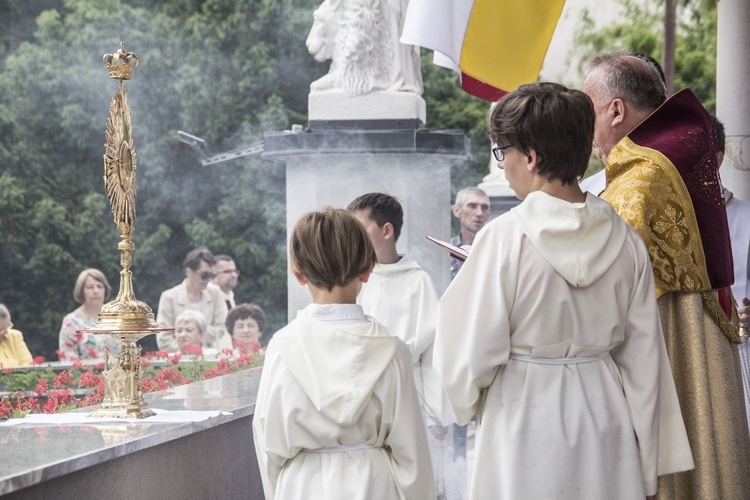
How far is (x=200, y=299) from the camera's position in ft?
35.8

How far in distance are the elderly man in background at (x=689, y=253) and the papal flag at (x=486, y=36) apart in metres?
1.81

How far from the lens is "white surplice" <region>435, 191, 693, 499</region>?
3.10 meters

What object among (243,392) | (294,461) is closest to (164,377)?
(243,392)

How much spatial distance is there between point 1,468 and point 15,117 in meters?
23.6

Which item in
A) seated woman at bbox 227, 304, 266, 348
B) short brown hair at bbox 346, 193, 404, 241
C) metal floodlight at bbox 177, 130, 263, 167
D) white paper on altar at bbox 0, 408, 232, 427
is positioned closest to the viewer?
white paper on altar at bbox 0, 408, 232, 427

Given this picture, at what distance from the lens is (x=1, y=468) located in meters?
3.05

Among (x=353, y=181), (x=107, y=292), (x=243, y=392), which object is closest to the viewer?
(x=243, y=392)

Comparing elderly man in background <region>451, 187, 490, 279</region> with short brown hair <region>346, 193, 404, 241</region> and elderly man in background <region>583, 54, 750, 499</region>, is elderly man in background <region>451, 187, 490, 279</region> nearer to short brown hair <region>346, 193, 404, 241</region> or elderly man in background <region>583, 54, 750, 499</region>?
short brown hair <region>346, 193, 404, 241</region>

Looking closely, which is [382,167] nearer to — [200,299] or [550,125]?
[200,299]

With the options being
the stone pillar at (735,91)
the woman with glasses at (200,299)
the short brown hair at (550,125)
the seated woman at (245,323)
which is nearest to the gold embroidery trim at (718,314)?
the short brown hair at (550,125)

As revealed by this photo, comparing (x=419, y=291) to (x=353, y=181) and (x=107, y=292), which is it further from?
(x=107, y=292)

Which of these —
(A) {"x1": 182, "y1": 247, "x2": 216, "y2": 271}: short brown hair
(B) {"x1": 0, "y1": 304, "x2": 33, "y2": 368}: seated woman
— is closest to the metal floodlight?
(A) {"x1": 182, "y1": 247, "x2": 216, "y2": 271}: short brown hair

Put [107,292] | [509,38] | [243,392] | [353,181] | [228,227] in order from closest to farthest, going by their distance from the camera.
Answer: [243,392] < [509,38] < [353,181] < [107,292] < [228,227]

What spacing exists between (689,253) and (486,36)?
2277mm
